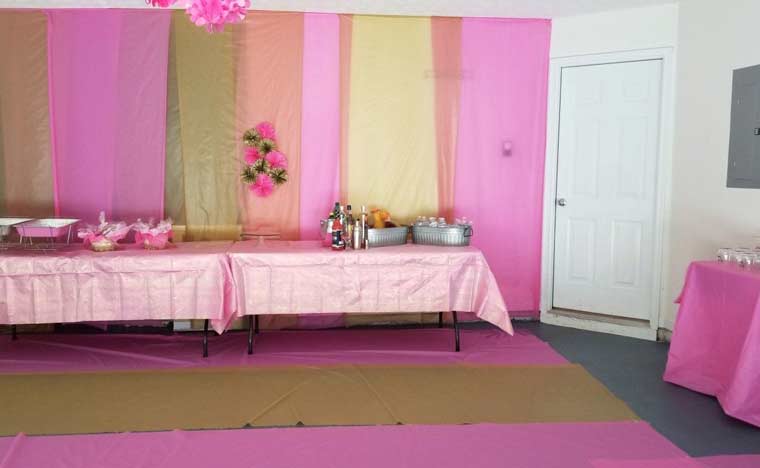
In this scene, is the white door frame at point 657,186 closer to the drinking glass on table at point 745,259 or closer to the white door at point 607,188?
the white door at point 607,188

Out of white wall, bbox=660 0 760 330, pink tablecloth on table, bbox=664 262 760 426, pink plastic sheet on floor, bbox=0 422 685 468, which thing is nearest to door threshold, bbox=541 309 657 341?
white wall, bbox=660 0 760 330

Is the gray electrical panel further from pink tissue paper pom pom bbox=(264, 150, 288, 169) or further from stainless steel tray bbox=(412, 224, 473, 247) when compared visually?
pink tissue paper pom pom bbox=(264, 150, 288, 169)

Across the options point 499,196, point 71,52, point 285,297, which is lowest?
point 285,297

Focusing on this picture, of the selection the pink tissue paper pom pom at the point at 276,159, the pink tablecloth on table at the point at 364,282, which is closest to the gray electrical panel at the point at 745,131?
the pink tablecloth on table at the point at 364,282

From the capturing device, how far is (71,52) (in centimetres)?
444

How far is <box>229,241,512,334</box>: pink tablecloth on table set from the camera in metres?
3.79

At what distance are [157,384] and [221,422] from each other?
0.71m

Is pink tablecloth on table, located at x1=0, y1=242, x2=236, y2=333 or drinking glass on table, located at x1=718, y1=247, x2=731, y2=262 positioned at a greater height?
drinking glass on table, located at x1=718, y1=247, x2=731, y2=262

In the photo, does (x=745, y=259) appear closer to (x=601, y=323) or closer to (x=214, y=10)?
(x=601, y=323)

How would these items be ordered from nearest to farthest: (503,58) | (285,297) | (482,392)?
(482,392) < (285,297) < (503,58)

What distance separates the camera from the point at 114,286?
3.64 metres

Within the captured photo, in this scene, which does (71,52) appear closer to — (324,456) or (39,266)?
(39,266)

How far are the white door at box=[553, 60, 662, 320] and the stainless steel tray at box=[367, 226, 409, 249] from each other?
4.53 ft

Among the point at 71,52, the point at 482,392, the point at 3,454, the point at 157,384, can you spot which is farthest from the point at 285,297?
the point at 71,52
